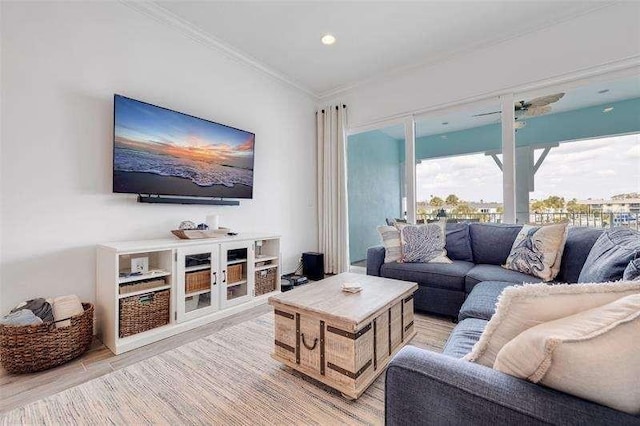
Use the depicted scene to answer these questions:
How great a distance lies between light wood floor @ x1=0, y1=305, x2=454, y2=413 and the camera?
1.48 m

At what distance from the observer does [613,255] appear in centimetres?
138

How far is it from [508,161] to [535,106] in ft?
2.06

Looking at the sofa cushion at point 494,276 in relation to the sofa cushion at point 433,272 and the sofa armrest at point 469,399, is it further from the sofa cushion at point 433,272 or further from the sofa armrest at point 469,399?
the sofa armrest at point 469,399

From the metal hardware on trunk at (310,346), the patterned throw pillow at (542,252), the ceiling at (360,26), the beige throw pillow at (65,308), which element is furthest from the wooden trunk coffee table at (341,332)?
the ceiling at (360,26)

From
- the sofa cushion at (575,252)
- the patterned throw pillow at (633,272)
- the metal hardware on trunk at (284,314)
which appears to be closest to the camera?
the patterned throw pillow at (633,272)

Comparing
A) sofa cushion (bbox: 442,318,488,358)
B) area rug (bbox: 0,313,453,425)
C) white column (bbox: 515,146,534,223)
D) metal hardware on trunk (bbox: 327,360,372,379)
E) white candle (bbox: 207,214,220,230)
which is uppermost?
white column (bbox: 515,146,534,223)

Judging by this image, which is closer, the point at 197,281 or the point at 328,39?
the point at 197,281

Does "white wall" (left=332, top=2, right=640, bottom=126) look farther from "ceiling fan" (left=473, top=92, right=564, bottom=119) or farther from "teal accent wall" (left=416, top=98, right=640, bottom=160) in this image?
"teal accent wall" (left=416, top=98, right=640, bottom=160)

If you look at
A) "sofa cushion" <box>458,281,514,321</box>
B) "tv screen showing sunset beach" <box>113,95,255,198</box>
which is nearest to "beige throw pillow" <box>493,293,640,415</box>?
"sofa cushion" <box>458,281,514,321</box>

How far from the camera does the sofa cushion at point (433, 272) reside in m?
2.33

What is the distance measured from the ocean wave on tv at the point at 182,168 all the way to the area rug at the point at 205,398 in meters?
1.48

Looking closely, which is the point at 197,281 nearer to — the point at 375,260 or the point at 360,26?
the point at 375,260

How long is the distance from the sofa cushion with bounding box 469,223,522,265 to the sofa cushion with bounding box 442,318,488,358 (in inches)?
53.6

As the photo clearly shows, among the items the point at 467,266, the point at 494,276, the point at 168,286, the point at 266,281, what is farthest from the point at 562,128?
the point at 168,286
